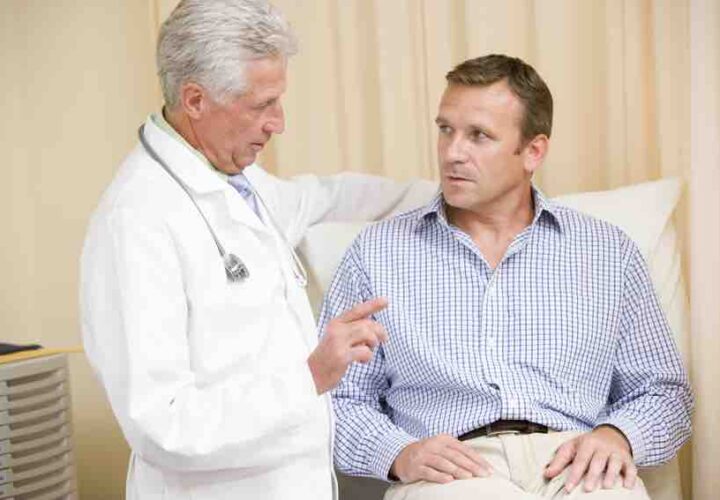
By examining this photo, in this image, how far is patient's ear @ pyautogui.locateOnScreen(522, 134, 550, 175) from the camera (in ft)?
7.79

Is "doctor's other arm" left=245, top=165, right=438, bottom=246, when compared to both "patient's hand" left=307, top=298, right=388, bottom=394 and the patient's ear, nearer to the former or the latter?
the patient's ear

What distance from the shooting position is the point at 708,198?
224 centimetres

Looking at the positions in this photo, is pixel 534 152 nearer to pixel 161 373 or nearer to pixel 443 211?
pixel 443 211

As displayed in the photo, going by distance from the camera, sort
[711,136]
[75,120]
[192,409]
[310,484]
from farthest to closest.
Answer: [75,120] < [711,136] < [310,484] < [192,409]

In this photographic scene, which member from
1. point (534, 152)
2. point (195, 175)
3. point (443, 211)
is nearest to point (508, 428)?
point (443, 211)

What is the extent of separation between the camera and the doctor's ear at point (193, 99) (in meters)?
1.75

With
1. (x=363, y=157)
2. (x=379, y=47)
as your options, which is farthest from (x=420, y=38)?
(x=363, y=157)

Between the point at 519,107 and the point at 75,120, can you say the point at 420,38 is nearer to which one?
the point at 519,107

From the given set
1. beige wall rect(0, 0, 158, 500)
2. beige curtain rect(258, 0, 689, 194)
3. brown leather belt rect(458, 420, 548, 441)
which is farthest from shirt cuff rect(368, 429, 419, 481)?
beige wall rect(0, 0, 158, 500)

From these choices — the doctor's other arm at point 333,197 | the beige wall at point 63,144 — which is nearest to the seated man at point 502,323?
the doctor's other arm at point 333,197

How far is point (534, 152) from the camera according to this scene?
7.83 feet

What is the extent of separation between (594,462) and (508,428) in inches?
6.5

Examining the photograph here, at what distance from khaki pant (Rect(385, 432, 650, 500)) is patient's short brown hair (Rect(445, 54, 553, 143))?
550 mm

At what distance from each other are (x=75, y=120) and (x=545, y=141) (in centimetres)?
117
